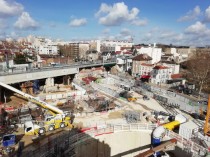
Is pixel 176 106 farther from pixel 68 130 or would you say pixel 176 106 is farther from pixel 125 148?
pixel 68 130

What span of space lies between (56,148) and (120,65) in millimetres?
61479

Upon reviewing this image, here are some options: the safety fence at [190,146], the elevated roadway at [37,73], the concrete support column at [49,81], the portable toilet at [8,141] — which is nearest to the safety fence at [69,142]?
the portable toilet at [8,141]

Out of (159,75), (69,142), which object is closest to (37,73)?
(159,75)

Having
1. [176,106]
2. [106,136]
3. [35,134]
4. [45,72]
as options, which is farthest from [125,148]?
[45,72]

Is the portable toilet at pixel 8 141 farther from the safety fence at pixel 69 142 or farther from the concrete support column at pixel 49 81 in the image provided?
the concrete support column at pixel 49 81

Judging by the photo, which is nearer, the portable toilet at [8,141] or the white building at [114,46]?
the portable toilet at [8,141]

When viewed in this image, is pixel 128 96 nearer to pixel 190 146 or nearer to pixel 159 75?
pixel 159 75

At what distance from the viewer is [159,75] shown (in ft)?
174

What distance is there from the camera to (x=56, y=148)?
16.0 metres

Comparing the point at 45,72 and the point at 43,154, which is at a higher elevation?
the point at 45,72

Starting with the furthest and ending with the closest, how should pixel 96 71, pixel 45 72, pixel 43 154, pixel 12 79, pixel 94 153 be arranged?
pixel 96 71 → pixel 45 72 → pixel 12 79 → pixel 94 153 → pixel 43 154

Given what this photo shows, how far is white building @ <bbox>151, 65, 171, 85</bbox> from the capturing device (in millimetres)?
52969

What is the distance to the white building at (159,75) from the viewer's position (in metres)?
53.0

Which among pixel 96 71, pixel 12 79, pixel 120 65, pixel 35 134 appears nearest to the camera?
pixel 35 134
